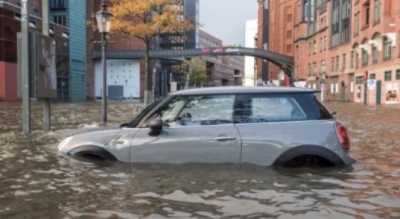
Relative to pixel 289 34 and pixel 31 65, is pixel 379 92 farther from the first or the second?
pixel 289 34

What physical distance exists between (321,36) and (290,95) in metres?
70.5

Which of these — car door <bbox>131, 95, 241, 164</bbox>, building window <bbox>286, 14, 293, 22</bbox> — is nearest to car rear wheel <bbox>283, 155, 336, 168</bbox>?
car door <bbox>131, 95, 241, 164</bbox>

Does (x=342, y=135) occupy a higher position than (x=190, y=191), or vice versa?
(x=342, y=135)

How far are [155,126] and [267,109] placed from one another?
5.14 feet

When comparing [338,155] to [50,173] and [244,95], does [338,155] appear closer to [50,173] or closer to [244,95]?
[244,95]

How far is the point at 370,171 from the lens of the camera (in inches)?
283

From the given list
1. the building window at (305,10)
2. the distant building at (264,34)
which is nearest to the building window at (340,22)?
the building window at (305,10)

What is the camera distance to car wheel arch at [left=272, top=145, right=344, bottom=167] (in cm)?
645

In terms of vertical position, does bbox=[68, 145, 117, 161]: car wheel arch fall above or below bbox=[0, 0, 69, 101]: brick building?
below

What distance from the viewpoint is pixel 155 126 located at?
6.47 meters

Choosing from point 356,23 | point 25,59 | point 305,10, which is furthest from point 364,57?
point 25,59

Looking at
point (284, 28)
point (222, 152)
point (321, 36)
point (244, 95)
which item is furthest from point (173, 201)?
point (284, 28)

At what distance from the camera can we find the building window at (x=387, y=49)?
4581 centimetres

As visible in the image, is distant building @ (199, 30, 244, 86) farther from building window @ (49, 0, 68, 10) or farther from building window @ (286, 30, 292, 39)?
building window @ (49, 0, 68, 10)
